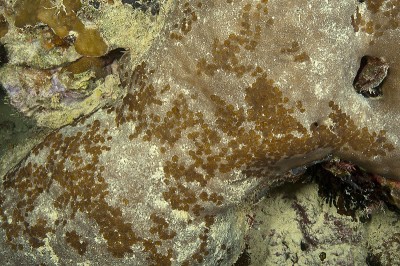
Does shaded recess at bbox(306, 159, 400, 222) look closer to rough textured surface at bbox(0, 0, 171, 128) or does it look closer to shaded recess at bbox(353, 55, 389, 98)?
shaded recess at bbox(353, 55, 389, 98)

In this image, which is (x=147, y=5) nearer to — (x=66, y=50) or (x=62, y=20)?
(x=62, y=20)

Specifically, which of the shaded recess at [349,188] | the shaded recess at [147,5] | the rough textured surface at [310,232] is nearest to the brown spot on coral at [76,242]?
the shaded recess at [147,5]

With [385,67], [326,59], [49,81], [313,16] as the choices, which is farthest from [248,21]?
[49,81]

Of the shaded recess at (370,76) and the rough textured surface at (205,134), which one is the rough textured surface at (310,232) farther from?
the shaded recess at (370,76)

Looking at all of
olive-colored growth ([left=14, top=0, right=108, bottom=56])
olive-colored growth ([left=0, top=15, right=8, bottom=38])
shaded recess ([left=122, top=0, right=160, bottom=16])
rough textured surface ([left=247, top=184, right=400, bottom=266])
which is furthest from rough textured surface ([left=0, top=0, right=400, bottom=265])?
rough textured surface ([left=247, top=184, right=400, bottom=266])

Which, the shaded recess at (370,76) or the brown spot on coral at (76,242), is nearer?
the shaded recess at (370,76)

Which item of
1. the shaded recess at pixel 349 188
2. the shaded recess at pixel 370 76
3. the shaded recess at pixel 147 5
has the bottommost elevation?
the shaded recess at pixel 349 188

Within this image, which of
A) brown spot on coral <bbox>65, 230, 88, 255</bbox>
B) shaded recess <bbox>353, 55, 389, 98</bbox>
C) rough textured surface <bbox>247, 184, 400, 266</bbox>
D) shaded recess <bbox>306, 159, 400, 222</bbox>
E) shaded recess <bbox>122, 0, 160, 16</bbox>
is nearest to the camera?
shaded recess <bbox>353, 55, 389, 98</bbox>

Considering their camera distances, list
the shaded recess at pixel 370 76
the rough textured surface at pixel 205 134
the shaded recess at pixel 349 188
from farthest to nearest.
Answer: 1. the shaded recess at pixel 349 188
2. the shaded recess at pixel 370 76
3. the rough textured surface at pixel 205 134

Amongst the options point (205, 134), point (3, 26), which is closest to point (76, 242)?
point (205, 134)
